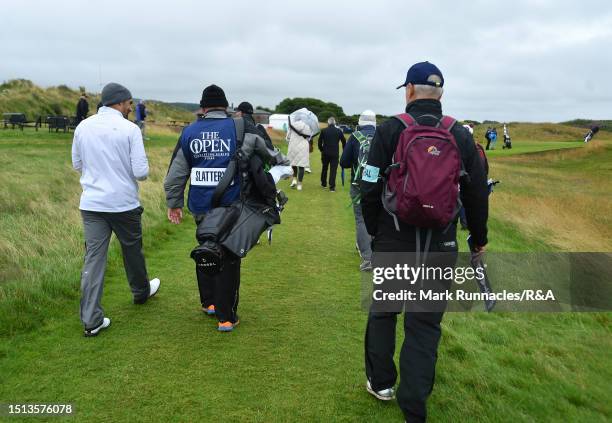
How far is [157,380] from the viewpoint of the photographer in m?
4.11

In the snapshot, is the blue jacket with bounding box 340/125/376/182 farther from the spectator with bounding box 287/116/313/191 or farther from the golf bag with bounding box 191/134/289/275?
the spectator with bounding box 287/116/313/191

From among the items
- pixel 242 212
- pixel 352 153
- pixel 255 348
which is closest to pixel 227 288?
pixel 255 348

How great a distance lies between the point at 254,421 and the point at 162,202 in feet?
27.2

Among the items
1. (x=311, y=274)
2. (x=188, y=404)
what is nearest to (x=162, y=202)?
(x=311, y=274)

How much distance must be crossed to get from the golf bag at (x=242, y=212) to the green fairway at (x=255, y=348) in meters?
0.94

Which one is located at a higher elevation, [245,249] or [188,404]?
[245,249]

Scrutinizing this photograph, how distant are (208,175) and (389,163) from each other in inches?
78.9

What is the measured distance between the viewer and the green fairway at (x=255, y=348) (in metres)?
3.82

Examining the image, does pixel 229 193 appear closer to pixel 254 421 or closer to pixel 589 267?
pixel 254 421

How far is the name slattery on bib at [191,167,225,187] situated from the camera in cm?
474

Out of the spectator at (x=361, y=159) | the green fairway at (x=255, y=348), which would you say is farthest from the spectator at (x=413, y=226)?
the spectator at (x=361, y=159)

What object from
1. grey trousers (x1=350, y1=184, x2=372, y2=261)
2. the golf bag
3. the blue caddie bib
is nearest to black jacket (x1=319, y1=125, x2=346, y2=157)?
grey trousers (x1=350, y1=184, x2=372, y2=261)

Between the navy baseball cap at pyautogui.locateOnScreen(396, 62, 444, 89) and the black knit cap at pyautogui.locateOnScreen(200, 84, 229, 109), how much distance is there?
2.00m

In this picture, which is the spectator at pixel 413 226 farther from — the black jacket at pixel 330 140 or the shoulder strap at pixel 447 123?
the black jacket at pixel 330 140
